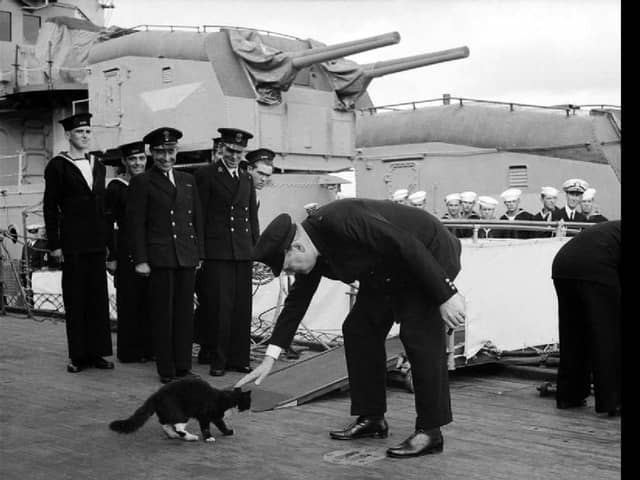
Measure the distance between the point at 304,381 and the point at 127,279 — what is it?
2.48m

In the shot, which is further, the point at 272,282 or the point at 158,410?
the point at 272,282

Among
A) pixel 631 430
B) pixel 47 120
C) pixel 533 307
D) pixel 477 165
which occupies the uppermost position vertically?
pixel 47 120

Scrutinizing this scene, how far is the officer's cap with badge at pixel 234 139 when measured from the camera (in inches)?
265

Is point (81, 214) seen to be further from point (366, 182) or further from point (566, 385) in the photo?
point (366, 182)

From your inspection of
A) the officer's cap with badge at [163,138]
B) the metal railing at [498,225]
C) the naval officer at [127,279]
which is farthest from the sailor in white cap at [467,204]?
the officer's cap with badge at [163,138]

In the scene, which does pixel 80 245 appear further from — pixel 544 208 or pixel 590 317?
pixel 544 208

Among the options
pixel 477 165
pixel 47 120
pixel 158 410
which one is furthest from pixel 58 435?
pixel 47 120

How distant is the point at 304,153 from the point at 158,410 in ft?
38.4

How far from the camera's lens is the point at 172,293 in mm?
6398

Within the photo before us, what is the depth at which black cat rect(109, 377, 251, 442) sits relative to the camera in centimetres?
433

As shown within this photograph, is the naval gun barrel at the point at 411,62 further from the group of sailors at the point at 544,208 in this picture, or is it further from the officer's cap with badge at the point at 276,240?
the officer's cap with badge at the point at 276,240

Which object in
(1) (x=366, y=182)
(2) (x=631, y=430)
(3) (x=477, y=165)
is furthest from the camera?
(1) (x=366, y=182)

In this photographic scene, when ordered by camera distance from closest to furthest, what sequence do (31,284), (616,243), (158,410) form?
(158,410) → (616,243) → (31,284)

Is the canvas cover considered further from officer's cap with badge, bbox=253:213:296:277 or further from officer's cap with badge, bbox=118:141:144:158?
officer's cap with badge, bbox=253:213:296:277
